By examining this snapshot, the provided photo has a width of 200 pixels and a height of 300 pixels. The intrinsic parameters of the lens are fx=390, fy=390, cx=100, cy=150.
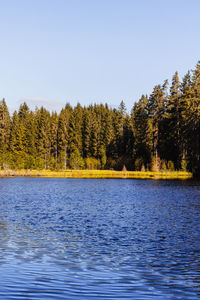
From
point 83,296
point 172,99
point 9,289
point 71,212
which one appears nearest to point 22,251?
point 9,289

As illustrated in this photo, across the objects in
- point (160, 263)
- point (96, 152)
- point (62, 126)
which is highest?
point (62, 126)

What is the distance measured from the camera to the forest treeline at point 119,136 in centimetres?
8425

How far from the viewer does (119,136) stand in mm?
114312

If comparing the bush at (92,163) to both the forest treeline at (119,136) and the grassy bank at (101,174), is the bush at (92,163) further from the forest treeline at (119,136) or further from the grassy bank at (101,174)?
the grassy bank at (101,174)

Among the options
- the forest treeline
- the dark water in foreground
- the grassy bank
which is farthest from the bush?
→ the dark water in foreground

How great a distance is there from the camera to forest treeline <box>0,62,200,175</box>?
84.2 m

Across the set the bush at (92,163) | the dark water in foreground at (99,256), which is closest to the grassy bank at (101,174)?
the bush at (92,163)

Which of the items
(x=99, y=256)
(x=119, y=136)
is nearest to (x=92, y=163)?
(x=119, y=136)

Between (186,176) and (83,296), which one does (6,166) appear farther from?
(83,296)

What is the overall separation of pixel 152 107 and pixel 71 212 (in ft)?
230

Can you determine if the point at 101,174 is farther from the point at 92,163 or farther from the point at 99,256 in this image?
the point at 99,256

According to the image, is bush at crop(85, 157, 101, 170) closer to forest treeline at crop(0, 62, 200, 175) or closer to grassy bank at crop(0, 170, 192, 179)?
forest treeline at crop(0, 62, 200, 175)

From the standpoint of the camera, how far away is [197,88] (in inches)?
3265

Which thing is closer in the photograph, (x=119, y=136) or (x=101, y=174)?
(x=101, y=174)
